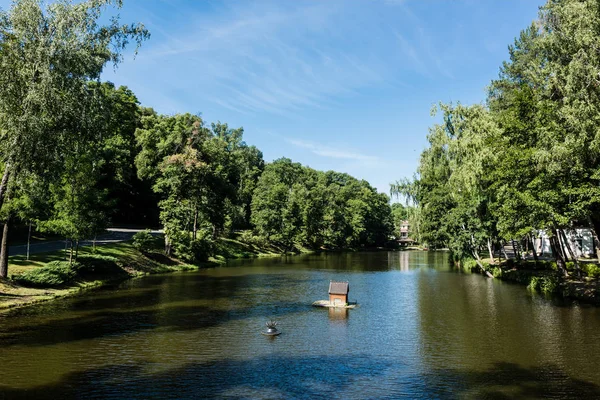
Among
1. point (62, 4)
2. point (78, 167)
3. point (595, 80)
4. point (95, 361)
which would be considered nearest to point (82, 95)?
point (62, 4)

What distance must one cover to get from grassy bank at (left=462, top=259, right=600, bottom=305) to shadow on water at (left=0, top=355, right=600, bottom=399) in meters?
19.6

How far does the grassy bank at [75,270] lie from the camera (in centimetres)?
3219

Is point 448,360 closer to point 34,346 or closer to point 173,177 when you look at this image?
point 34,346

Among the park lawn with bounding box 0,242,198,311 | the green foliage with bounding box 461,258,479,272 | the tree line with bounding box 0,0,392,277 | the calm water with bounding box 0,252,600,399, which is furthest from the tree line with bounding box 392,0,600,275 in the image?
the park lawn with bounding box 0,242,198,311

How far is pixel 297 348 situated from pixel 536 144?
27.8 m

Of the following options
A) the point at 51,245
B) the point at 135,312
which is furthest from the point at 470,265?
the point at 51,245

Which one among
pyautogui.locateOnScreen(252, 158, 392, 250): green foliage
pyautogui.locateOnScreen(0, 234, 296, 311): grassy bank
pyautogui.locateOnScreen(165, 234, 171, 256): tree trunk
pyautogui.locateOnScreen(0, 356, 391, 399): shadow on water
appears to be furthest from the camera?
pyautogui.locateOnScreen(252, 158, 392, 250): green foliage

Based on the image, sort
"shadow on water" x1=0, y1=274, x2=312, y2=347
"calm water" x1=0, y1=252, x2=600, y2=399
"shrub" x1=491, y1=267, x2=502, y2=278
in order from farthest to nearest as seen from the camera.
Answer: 1. "shrub" x1=491, y1=267, x2=502, y2=278
2. "shadow on water" x1=0, y1=274, x2=312, y2=347
3. "calm water" x1=0, y1=252, x2=600, y2=399

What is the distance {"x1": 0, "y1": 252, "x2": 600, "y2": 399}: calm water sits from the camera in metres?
15.7

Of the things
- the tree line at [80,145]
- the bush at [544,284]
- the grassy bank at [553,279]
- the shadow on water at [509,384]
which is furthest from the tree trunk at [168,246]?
the shadow on water at [509,384]

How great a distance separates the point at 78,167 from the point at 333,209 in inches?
3570

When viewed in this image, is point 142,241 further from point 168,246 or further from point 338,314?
point 338,314

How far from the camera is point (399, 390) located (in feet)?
51.3

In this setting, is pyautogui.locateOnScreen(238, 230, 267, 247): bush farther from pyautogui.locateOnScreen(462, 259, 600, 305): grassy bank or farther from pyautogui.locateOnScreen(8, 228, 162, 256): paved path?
pyautogui.locateOnScreen(462, 259, 600, 305): grassy bank
